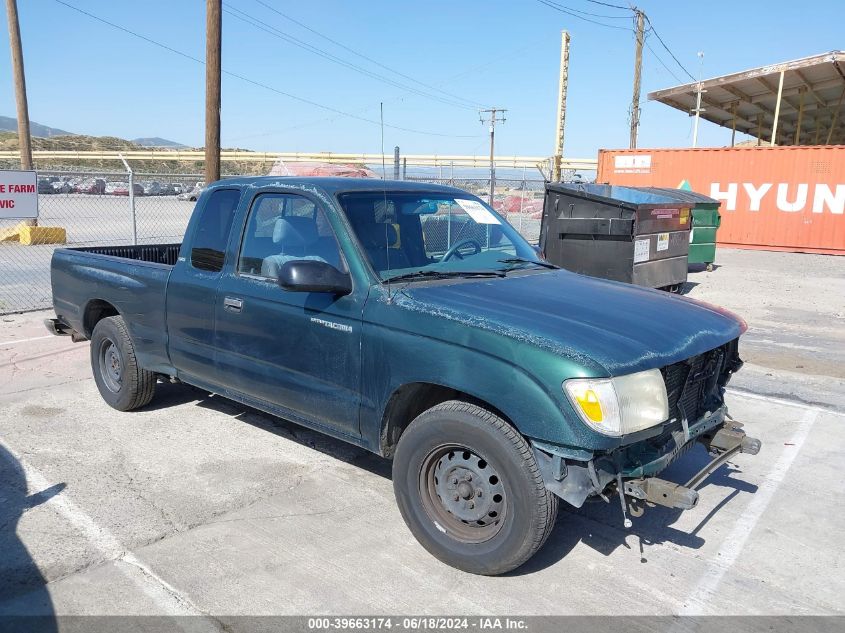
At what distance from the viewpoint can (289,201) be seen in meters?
4.36

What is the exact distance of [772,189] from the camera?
67.8 feet

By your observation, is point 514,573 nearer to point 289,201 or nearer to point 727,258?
point 289,201

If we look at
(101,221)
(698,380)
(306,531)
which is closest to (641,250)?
(698,380)

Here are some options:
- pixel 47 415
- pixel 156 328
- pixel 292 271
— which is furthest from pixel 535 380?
pixel 47 415

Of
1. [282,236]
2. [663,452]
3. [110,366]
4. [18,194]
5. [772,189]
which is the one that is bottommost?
[110,366]

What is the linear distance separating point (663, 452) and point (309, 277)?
192 cm

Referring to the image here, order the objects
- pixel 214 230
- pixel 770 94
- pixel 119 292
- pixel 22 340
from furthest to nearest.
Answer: pixel 770 94 < pixel 22 340 < pixel 119 292 < pixel 214 230

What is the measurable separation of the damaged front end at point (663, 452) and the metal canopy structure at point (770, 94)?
71.4 ft

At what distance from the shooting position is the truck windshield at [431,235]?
4016mm

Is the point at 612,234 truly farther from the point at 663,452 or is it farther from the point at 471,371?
the point at 471,371

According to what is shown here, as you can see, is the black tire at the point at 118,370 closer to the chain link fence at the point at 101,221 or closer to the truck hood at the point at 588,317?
the truck hood at the point at 588,317

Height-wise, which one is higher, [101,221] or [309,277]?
[309,277]

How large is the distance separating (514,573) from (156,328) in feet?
10.3

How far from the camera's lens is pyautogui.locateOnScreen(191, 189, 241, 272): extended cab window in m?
4.66
